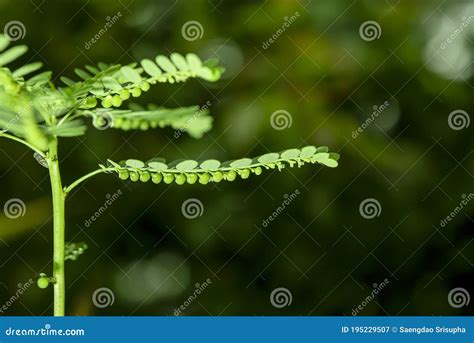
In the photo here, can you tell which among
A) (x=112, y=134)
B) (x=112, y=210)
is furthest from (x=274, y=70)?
(x=112, y=210)

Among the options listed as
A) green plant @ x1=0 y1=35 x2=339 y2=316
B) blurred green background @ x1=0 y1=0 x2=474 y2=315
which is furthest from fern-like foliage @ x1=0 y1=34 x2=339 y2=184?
blurred green background @ x1=0 y1=0 x2=474 y2=315

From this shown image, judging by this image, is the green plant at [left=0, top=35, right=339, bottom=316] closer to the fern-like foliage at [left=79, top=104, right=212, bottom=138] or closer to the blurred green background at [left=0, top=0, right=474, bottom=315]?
the fern-like foliage at [left=79, top=104, right=212, bottom=138]

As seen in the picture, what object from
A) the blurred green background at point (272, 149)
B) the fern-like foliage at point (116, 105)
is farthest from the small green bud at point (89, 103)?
the blurred green background at point (272, 149)

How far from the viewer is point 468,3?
1.50m

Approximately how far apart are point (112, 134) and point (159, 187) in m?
0.18

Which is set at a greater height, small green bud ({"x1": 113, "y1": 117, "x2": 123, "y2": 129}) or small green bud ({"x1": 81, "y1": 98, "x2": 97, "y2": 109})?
small green bud ({"x1": 113, "y1": 117, "x2": 123, "y2": 129})

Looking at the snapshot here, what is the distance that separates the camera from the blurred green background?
1.51 m

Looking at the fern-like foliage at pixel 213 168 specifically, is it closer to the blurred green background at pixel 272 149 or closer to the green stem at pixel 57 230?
the green stem at pixel 57 230

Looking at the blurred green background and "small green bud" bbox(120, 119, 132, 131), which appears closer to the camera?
"small green bud" bbox(120, 119, 132, 131)

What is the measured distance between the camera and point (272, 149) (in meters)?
1.52

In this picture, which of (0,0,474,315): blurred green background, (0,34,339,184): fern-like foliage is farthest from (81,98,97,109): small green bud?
(0,0,474,315): blurred green background

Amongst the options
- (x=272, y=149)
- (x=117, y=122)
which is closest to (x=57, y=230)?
(x=117, y=122)

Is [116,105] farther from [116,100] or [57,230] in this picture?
[57,230]

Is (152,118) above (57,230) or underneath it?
above
